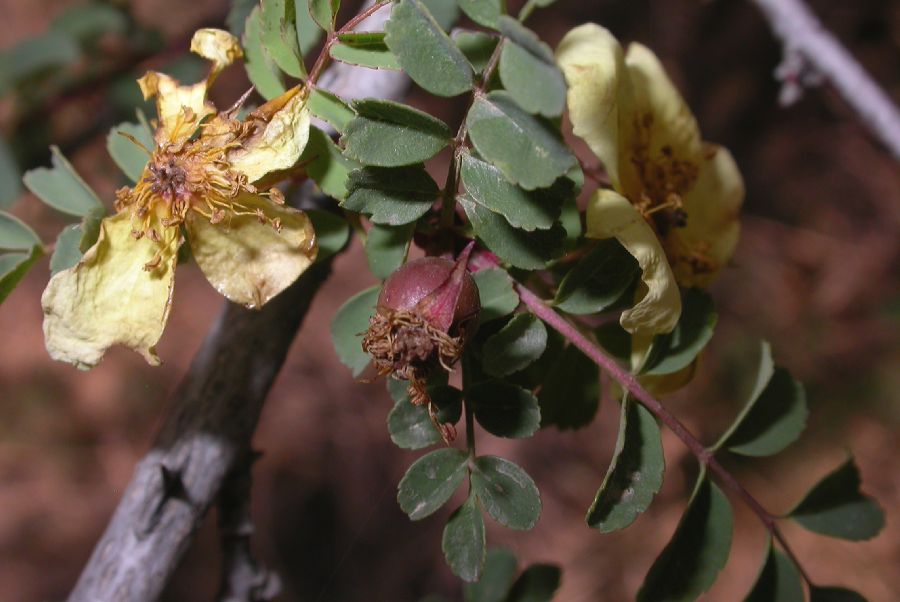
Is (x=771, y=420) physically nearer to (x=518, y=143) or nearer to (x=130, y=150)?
(x=518, y=143)

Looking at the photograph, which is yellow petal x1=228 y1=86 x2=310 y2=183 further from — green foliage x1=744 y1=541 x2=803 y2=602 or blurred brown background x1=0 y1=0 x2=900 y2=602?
blurred brown background x1=0 y1=0 x2=900 y2=602

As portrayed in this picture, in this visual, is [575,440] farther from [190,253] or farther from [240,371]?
[190,253]

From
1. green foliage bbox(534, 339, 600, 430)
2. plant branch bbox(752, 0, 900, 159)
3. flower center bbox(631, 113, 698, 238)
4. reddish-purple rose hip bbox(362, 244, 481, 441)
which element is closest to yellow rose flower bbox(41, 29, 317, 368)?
reddish-purple rose hip bbox(362, 244, 481, 441)

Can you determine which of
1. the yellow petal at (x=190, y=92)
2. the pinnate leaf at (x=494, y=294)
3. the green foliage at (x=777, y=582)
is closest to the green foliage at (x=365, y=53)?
the yellow petal at (x=190, y=92)

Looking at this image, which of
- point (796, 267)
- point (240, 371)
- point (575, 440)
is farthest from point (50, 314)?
point (796, 267)

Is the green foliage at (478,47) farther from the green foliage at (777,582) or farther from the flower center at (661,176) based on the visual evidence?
the green foliage at (777,582)
